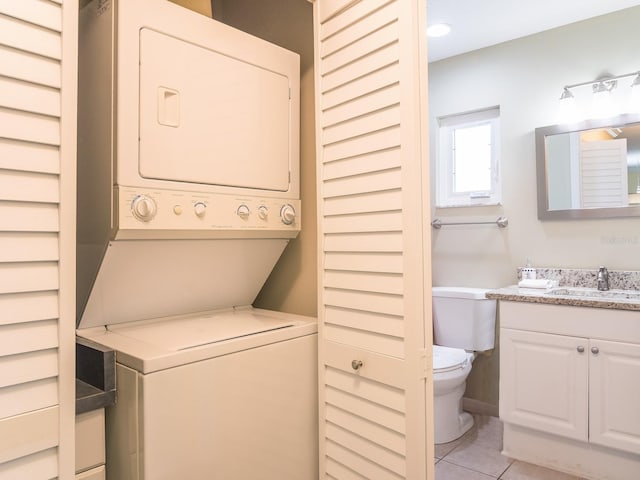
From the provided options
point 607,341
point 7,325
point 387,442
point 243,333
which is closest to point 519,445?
point 607,341

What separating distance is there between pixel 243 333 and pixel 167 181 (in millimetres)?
510

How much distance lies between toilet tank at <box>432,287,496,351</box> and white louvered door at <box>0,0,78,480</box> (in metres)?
2.45

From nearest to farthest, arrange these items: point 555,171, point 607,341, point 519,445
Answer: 1. point 607,341
2. point 519,445
3. point 555,171

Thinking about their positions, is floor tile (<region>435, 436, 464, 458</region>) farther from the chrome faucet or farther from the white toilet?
the chrome faucet

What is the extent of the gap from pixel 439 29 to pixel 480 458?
2.58 metres

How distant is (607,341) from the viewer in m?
2.19

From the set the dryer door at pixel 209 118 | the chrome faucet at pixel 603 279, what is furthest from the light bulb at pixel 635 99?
the dryer door at pixel 209 118

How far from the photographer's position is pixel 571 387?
2.29 meters

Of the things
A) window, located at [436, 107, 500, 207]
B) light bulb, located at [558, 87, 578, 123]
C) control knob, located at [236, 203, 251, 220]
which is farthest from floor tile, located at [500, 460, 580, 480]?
light bulb, located at [558, 87, 578, 123]

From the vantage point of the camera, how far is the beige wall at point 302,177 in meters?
1.71

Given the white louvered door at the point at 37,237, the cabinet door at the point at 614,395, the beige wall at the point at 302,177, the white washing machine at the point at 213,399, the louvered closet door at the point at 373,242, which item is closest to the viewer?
the white louvered door at the point at 37,237

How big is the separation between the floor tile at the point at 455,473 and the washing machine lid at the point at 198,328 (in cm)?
140

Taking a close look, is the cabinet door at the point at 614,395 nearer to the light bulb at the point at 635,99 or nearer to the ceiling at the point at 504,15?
the light bulb at the point at 635,99

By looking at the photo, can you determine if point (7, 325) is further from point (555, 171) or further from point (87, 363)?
point (555, 171)
